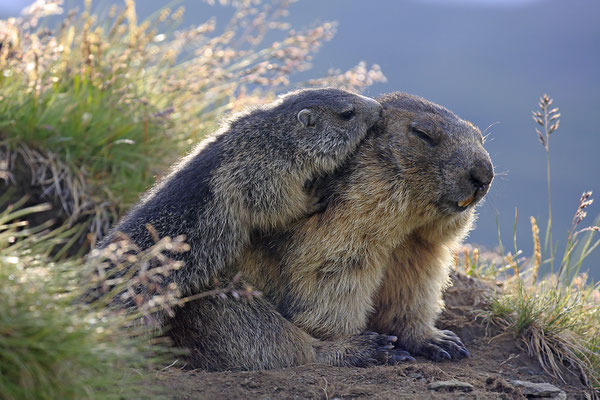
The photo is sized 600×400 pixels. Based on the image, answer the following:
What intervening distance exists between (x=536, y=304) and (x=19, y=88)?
5.03m

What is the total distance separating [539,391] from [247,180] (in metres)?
2.25

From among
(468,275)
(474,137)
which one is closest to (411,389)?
(474,137)

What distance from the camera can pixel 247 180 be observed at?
4414mm

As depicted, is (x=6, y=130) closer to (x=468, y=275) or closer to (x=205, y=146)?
(x=205, y=146)

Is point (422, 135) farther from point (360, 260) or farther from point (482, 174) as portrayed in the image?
point (360, 260)

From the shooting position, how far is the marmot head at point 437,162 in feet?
14.4

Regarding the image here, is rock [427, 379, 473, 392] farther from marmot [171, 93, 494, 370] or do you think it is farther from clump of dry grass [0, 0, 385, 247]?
clump of dry grass [0, 0, 385, 247]

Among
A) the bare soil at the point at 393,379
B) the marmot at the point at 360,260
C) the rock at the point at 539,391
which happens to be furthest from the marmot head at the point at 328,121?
the rock at the point at 539,391

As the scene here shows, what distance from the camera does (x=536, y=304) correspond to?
5.18m

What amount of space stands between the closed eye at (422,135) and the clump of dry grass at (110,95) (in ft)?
8.44

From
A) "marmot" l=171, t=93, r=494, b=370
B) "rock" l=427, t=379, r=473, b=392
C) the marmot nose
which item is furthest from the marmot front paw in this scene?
the marmot nose

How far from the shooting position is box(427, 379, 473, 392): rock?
3.96m

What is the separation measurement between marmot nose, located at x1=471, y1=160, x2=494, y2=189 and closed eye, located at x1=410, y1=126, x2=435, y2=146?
13.0 inches

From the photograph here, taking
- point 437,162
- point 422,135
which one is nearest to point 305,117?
point 422,135
